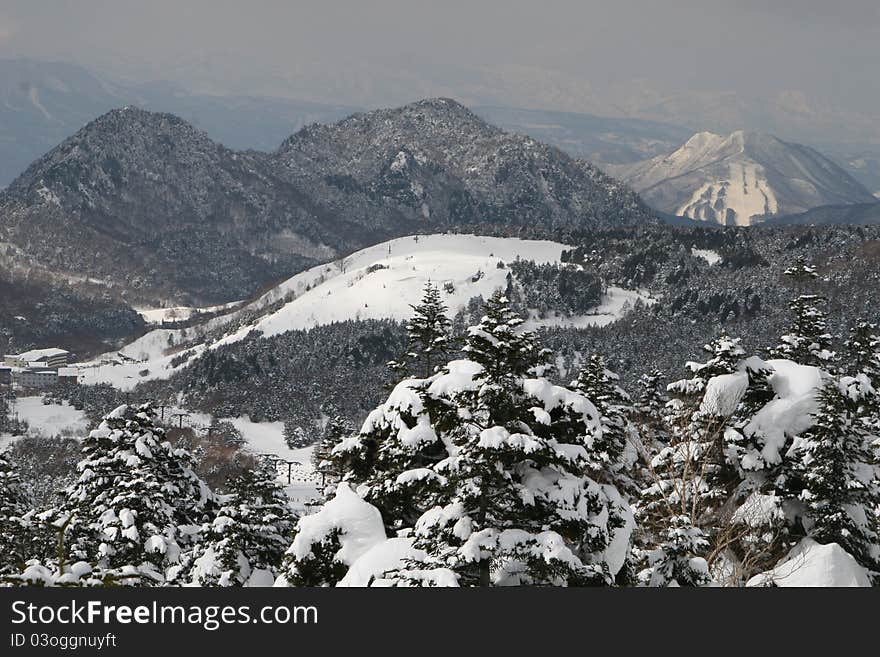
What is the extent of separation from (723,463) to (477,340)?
15.1 m

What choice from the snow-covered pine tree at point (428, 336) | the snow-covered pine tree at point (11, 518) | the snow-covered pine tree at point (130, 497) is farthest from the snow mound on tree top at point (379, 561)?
the snow-covered pine tree at point (11, 518)

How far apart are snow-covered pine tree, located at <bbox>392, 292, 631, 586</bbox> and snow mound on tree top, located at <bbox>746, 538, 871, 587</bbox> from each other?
6962mm

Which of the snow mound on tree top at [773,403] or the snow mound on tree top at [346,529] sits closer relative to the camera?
the snow mound on tree top at [346,529]

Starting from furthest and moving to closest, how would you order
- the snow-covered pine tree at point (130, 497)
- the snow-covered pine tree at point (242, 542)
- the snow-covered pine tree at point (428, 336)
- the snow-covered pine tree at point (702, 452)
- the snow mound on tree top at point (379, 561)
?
the snow-covered pine tree at point (130, 497) < the snow-covered pine tree at point (242, 542) < the snow-covered pine tree at point (428, 336) < the snow-covered pine tree at point (702, 452) < the snow mound on tree top at point (379, 561)

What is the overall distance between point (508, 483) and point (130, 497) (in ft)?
82.4

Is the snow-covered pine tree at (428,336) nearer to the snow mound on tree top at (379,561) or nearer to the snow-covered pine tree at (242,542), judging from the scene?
the snow-covered pine tree at (242,542)

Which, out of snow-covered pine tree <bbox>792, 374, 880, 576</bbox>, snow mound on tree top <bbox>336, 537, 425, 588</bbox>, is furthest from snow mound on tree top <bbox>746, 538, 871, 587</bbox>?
snow mound on tree top <bbox>336, 537, 425, 588</bbox>

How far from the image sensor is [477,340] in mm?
20953

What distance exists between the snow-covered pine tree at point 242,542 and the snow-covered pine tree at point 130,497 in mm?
2130

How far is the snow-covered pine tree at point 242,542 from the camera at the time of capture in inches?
1463

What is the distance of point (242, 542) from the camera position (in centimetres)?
3894

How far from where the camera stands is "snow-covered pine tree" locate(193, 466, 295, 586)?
1463 inches

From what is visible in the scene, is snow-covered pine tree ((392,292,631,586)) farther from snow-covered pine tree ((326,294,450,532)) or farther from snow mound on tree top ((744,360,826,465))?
snow mound on tree top ((744,360,826,465))

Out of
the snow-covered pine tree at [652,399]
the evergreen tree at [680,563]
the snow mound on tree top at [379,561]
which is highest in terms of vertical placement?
the snow mound on tree top at [379,561]
